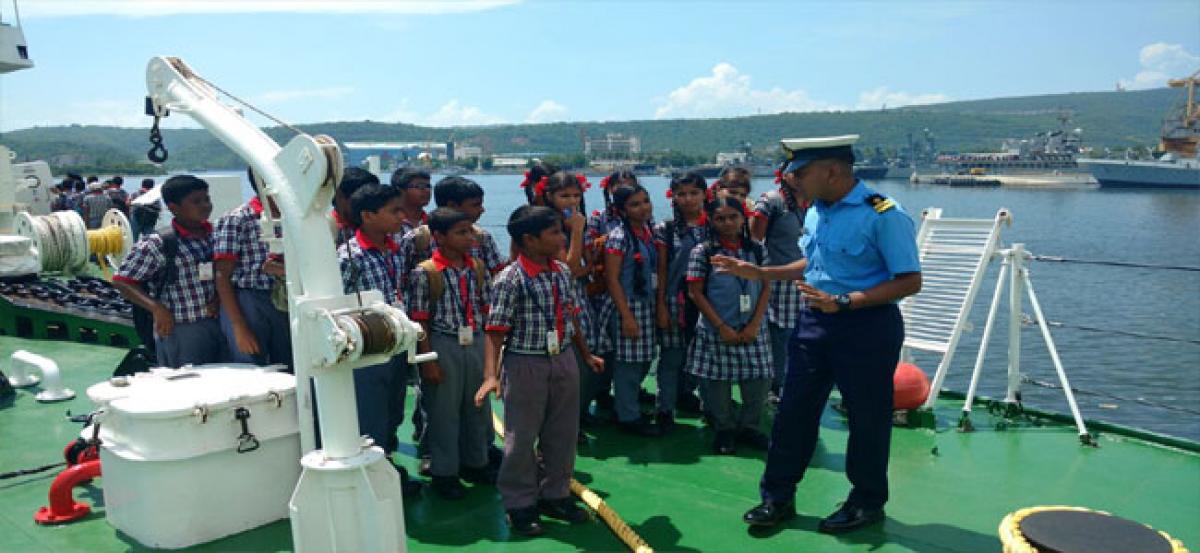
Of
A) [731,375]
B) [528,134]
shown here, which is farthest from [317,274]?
[528,134]

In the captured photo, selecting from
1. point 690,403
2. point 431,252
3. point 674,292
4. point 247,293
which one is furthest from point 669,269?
point 247,293

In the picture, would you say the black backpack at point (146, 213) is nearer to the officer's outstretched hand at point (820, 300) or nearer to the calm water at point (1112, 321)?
the calm water at point (1112, 321)

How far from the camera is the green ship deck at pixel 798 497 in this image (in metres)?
3.81

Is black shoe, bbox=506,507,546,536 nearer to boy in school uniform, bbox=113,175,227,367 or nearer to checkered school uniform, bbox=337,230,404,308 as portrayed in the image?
checkered school uniform, bbox=337,230,404,308

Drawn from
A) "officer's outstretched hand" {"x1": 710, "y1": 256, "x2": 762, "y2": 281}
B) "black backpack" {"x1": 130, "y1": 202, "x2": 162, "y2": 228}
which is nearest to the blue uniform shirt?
"officer's outstretched hand" {"x1": 710, "y1": 256, "x2": 762, "y2": 281}

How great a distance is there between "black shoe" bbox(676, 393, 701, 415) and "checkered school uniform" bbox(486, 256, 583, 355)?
2040 millimetres

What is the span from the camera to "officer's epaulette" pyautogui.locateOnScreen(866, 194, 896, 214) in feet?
11.9

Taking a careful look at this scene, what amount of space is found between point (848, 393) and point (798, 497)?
0.80 meters

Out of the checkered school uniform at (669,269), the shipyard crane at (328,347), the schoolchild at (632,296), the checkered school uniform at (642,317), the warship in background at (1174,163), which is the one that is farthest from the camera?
the warship in background at (1174,163)

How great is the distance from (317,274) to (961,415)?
4.16 metres

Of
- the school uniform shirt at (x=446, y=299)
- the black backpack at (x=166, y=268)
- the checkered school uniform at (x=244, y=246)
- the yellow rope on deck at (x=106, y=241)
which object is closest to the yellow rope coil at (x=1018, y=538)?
the school uniform shirt at (x=446, y=299)

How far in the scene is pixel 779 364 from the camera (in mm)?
5773

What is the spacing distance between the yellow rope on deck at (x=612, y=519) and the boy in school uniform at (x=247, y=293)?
5.92 ft

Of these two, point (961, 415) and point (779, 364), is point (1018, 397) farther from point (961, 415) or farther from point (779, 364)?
point (779, 364)
